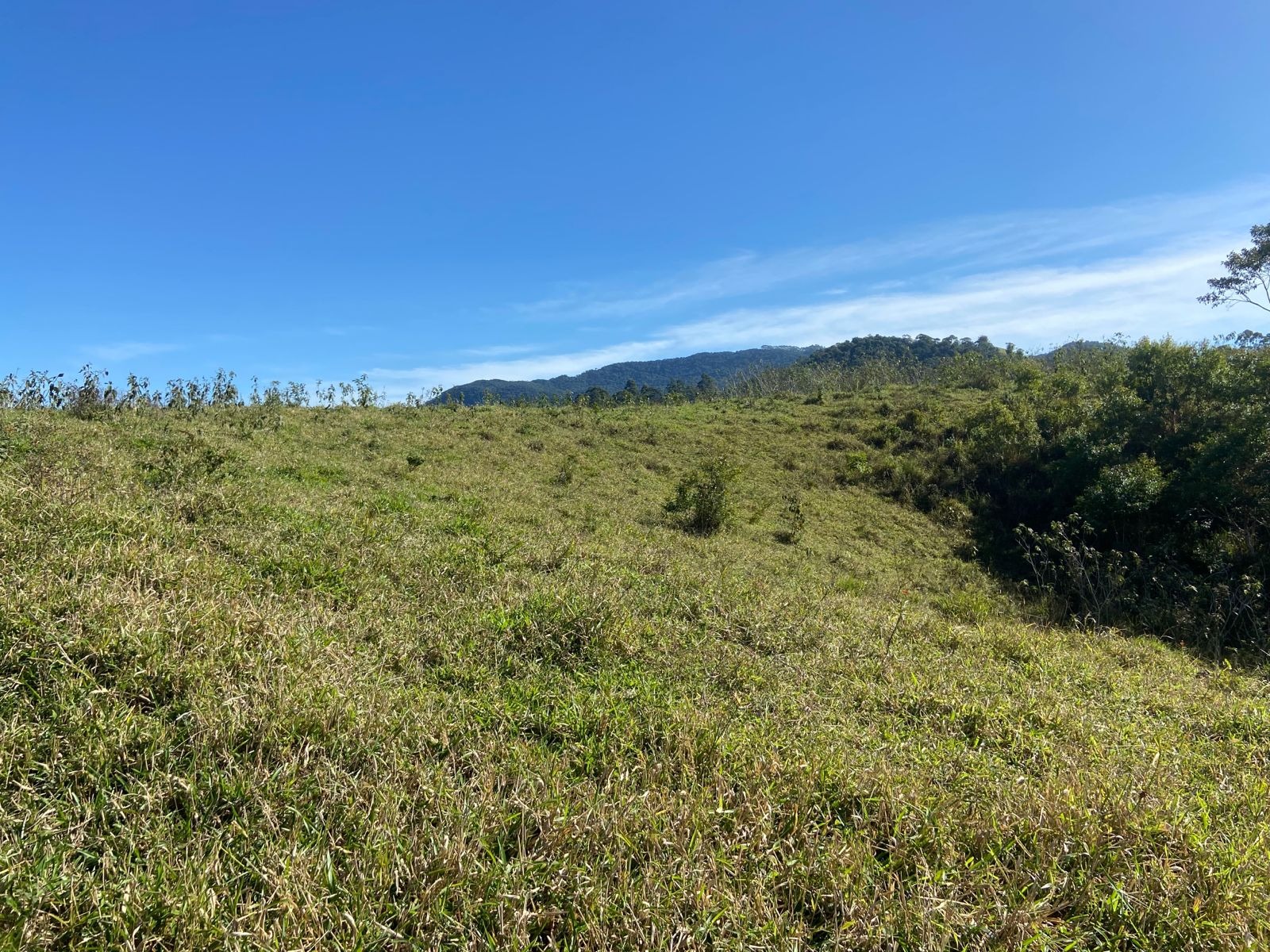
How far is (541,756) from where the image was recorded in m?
3.70

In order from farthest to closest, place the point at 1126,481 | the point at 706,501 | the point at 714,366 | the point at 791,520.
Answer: the point at 714,366
the point at 791,520
the point at 1126,481
the point at 706,501

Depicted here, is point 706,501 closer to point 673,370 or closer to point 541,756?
point 541,756

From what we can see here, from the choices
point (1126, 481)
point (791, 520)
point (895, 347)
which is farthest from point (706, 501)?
point (895, 347)

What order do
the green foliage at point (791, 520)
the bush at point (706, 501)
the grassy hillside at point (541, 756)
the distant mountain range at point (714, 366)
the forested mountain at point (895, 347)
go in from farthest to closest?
the forested mountain at point (895, 347), the distant mountain range at point (714, 366), the green foliage at point (791, 520), the bush at point (706, 501), the grassy hillside at point (541, 756)

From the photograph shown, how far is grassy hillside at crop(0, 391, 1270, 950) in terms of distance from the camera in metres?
2.61

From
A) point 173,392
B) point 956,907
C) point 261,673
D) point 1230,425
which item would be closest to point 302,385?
point 173,392

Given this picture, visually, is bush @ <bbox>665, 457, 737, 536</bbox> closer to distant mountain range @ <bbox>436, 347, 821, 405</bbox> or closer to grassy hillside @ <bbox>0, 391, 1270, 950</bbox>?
grassy hillside @ <bbox>0, 391, 1270, 950</bbox>

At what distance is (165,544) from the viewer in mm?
5832

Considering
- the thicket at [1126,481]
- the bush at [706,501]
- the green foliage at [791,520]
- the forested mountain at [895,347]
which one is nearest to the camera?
the thicket at [1126,481]

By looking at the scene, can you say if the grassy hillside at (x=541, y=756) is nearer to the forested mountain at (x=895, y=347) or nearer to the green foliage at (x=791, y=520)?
the green foliage at (x=791, y=520)

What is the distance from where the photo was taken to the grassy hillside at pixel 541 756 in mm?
2611

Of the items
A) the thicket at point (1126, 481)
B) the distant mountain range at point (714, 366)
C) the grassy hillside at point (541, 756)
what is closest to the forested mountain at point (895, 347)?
A: the distant mountain range at point (714, 366)

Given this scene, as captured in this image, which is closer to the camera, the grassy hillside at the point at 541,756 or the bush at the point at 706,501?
the grassy hillside at the point at 541,756

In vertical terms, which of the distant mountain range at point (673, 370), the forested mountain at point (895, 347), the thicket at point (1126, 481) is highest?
the distant mountain range at point (673, 370)
